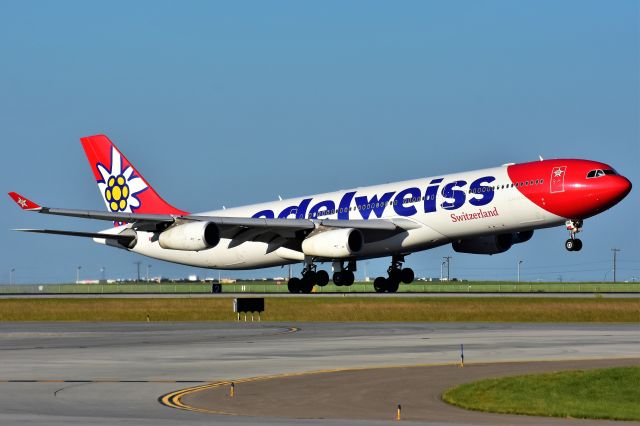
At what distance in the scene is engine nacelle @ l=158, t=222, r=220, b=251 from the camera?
6744cm

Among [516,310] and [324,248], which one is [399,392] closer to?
[516,310]

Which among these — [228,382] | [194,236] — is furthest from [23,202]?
[228,382]

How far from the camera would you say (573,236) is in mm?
62719

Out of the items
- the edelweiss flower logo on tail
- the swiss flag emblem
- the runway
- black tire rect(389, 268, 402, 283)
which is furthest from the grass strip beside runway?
the edelweiss flower logo on tail

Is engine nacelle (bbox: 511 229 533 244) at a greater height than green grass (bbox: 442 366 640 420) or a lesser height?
greater

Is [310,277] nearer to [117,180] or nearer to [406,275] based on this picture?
[406,275]

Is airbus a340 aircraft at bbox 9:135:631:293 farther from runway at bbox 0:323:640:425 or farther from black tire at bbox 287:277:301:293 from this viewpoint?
runway at bbox 0:323:640:425

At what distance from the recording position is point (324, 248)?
227 ft

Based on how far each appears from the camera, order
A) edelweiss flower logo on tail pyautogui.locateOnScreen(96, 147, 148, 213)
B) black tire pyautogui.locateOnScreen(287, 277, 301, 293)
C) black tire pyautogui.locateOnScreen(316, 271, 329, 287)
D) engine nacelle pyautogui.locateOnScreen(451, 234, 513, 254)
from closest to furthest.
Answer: engine nacelle pyautogui.locateOnScreen(451, 234, 513, 254) < black tire pyautogui.locateOnScreen(316, 271, 329, 287) < black tire pyautogui.locateOnScreen(287, 277, 301, 293) < edelweiss flower logo on tail pyautogui.locateOnScreen(96, 147, 148, 213)

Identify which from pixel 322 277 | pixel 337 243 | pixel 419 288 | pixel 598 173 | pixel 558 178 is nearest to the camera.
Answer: pixel 598 173

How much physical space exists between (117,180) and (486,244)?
3006 cm

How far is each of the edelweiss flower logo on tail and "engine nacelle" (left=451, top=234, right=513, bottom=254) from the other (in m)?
26.2

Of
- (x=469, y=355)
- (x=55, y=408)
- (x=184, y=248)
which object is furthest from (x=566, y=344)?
(x=184, y=248)

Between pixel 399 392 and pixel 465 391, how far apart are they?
58.2 inches
